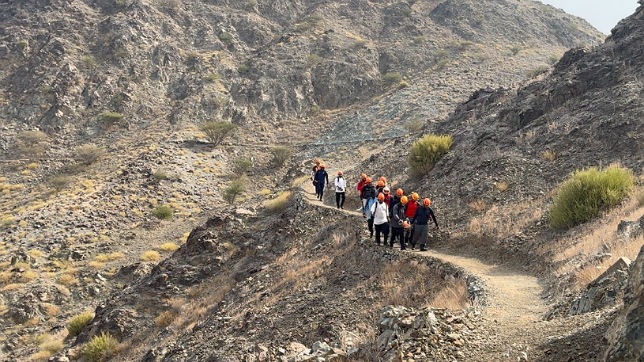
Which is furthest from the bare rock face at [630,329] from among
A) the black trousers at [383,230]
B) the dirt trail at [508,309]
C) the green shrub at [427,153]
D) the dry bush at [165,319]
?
the green shrub at [427,153]

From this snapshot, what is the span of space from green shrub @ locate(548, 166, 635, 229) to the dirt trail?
2228mm

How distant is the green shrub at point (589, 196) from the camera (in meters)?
12.8

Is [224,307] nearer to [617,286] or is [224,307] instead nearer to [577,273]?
[577,273]

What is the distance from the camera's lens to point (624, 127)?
55.4ft

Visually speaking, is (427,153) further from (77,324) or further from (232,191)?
(232,191)

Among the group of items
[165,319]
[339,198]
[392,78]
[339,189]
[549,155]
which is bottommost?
Result: [165,319]

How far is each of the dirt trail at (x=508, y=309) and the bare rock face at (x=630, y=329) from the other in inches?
66.7

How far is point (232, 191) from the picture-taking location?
111 feet

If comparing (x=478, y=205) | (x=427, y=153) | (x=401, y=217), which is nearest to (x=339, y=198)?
(x=427, y=153)

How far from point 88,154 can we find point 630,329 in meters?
38.2

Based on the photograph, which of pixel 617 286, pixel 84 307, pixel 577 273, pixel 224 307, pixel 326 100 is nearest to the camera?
pixel 617 286

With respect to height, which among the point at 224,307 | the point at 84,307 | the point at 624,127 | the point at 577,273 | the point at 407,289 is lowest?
the point at 84,307

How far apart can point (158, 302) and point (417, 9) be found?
192 ft

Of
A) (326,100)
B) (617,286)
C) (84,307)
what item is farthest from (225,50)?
(617,286)
